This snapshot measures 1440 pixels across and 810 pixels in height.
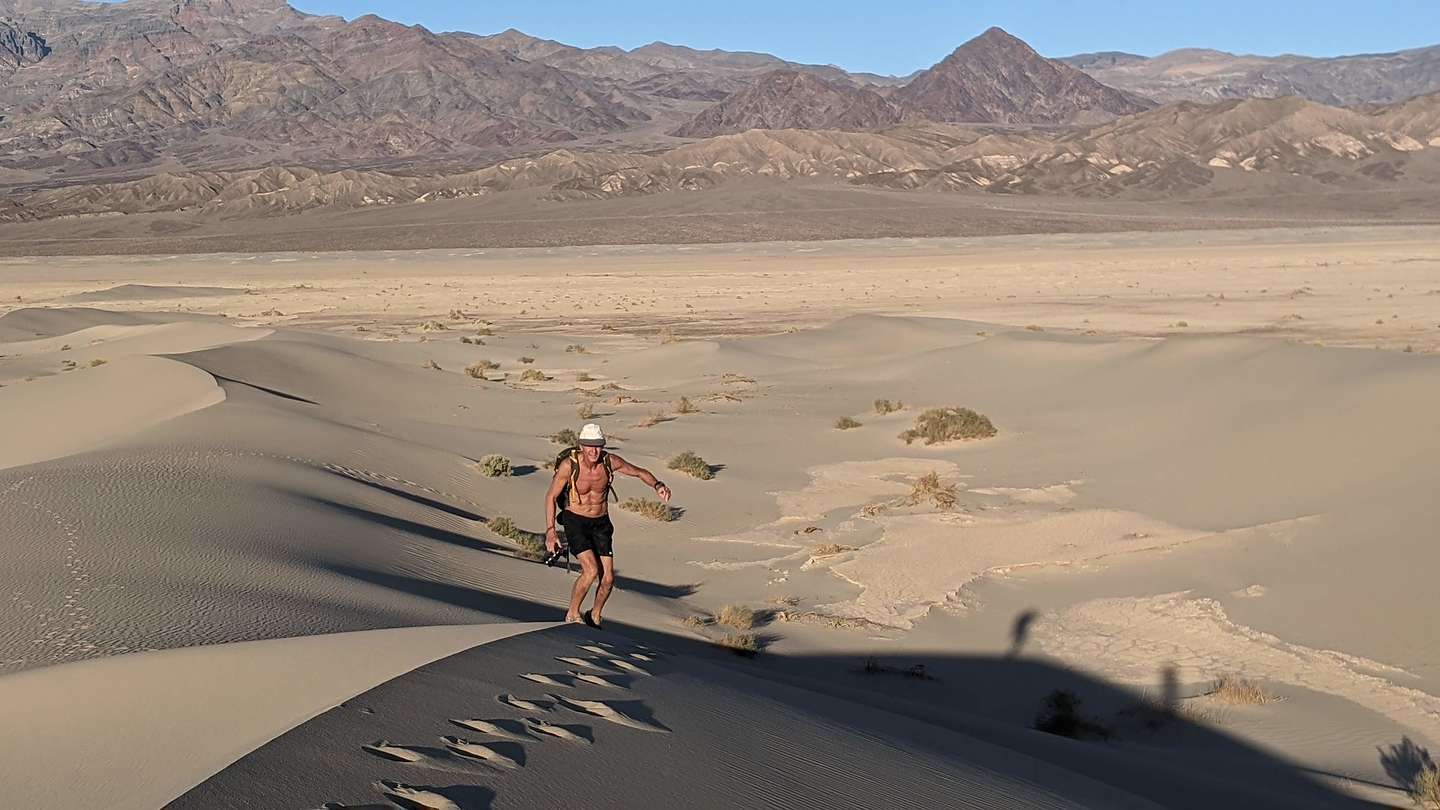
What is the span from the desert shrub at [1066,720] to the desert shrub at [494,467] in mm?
9012

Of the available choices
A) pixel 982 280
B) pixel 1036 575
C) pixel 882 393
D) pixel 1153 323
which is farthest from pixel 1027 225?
pixel 1036 575

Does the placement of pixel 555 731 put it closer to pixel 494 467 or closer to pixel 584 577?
pixel 584 577

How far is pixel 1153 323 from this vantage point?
1567 inches

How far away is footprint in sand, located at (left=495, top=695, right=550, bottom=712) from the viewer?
586 cm

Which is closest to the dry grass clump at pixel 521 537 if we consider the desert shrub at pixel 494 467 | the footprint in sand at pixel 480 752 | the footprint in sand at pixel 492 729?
the desert shrub at pixel 494 467

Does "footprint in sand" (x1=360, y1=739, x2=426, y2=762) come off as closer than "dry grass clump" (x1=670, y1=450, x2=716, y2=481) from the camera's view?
Yes

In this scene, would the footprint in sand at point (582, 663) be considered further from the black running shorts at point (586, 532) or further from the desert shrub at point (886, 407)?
the desert shrub at point (886, 407)

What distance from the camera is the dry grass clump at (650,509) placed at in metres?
15.4

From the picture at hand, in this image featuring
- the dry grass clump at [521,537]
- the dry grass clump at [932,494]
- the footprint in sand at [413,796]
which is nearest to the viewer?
the footprint in sand at [413,796]

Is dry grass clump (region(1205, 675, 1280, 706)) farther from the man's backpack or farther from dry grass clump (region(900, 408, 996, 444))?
dry grass clump (region(900, 408, 996, 444))

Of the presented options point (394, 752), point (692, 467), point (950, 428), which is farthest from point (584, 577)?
point (950, 428)

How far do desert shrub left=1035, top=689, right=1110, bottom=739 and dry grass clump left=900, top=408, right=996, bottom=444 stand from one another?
10271mm

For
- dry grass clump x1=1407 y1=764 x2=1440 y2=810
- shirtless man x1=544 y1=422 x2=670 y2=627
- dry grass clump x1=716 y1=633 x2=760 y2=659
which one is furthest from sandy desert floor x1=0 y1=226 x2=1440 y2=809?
shirtless man x1=544 y1=422 x2=670 y2=627

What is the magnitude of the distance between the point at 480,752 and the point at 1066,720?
493 centimetres
